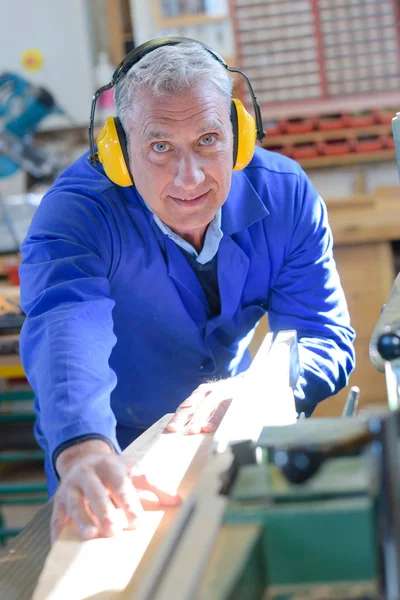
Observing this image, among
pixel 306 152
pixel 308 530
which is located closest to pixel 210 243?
pixel 308 530

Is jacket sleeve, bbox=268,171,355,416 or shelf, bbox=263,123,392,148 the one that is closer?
jacket sleeve, bbox=268,171,355,416

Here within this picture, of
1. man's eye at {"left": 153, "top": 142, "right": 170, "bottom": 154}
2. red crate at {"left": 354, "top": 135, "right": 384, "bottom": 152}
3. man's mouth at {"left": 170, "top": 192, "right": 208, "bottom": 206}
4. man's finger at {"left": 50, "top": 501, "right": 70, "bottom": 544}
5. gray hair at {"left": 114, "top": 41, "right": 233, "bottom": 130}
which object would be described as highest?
gray hair at {"left": 114, "top": 41, "right": 233, "bottom": 130}

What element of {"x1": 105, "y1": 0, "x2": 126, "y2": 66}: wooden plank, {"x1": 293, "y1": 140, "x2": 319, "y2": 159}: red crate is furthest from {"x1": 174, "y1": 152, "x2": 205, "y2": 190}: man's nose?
{"x1": 105, "y1": 0, "x2": 126, "y2": 66}: wooden plank

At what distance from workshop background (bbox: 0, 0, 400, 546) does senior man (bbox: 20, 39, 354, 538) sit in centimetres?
183

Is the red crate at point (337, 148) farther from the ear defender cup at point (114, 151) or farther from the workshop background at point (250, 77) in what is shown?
the ear defender cup at point (114, 151)

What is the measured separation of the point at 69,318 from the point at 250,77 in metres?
2.95

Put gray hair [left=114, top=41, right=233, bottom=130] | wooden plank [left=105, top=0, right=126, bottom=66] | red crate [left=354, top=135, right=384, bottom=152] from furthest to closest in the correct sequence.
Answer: wooden plank [left=105, top=0, right=126, bottom=66] < red crate [left=354, top=135, right=384, bottom=152] < gray hair [left=114, top=41, right=233, bottom=130]

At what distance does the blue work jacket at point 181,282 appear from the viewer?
5.18 feet

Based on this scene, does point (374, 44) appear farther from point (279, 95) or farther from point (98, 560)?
point (98, 560)

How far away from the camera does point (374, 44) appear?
3980mm

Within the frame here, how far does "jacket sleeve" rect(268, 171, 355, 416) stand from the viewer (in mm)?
1805

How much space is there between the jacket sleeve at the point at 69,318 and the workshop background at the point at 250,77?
6.50 feet

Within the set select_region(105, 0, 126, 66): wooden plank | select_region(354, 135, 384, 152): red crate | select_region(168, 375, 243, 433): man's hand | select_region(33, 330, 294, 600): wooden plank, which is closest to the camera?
select_region(33, 330, 294, 600): wooden plank

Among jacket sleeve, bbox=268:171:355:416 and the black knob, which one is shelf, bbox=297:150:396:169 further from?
the black knob
